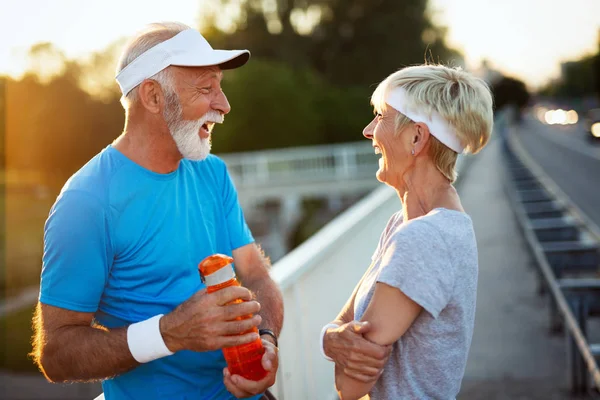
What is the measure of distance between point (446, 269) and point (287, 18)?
4460 centimetres

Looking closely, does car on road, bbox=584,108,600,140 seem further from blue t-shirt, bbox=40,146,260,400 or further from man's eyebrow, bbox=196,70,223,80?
blue t-shirt, bbox=40,146,260,400

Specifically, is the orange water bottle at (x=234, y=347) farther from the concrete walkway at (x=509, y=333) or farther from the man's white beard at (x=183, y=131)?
the concrete walkway at (x=509, y=333)

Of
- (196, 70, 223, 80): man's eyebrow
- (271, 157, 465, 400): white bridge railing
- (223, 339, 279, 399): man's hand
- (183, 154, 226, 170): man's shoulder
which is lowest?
(271, 157, 465, 400): white bridge railing

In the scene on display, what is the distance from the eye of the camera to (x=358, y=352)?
202 cm

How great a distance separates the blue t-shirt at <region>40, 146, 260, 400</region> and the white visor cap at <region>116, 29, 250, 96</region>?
0.27 metres

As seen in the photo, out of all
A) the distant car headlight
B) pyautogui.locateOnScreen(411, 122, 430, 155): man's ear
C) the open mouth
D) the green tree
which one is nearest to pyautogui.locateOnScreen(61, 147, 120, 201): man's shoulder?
the open mouth

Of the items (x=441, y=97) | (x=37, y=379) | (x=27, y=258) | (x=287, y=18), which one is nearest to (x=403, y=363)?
(x=441, y=97)

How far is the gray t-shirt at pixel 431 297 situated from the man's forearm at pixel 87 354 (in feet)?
2.45

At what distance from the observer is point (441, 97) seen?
209 centimetres

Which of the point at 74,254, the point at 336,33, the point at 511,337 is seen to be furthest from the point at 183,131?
the point at 336,33

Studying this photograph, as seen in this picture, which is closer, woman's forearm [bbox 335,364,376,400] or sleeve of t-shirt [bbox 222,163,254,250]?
woman's forearm [bbox 335,364,376,400]

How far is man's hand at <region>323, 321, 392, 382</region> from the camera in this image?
198 cm

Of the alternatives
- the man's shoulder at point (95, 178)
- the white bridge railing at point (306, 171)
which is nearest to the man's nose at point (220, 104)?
the man's shoulder at point (95, 178)

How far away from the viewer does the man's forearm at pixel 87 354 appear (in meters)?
2.03
